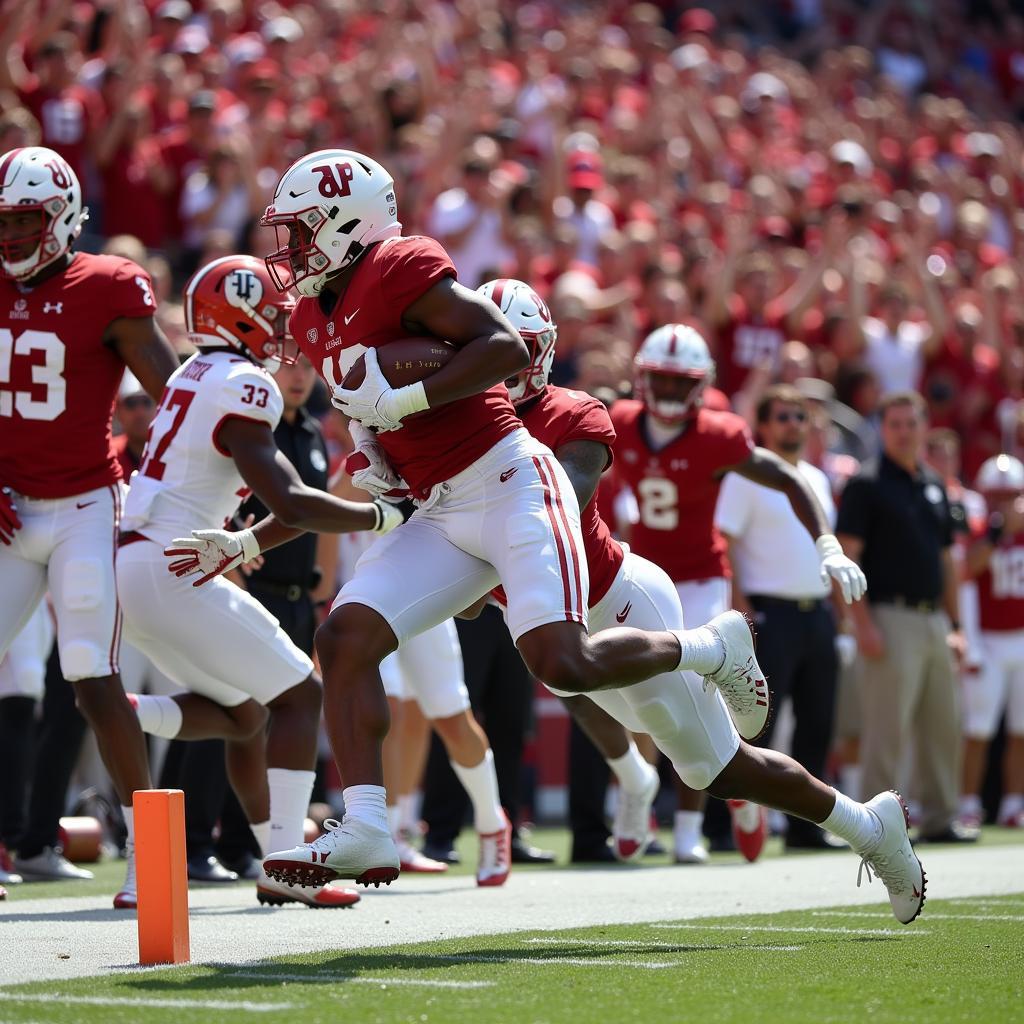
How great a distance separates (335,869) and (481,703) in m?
4.02

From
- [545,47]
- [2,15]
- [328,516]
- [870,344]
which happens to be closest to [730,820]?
[328,516]

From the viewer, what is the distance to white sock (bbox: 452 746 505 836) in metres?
7.00

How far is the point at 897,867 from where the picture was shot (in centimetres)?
521

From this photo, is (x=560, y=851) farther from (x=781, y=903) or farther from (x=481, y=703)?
(x=781, y=903)

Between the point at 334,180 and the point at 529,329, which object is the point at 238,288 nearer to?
the point at 529,329

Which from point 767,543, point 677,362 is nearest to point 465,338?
point 677,362

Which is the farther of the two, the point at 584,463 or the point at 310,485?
the point at 310,485

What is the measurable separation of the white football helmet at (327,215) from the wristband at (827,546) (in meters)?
1.66

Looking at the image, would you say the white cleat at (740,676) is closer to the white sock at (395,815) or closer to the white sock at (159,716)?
the white sock at (159,716)

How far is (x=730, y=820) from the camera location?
29.2 ft

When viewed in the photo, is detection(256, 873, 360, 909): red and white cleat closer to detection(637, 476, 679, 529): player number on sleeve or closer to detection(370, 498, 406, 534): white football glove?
detection(370, 498, 406, 534): white football glove

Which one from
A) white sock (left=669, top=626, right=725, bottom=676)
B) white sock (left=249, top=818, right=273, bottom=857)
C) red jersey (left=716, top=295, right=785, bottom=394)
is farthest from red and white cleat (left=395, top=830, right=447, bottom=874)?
red jersey (left=716, top=295, right=785, bottom=394)

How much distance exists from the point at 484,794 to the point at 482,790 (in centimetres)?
2

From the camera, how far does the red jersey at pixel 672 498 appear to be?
7980 millimetres
